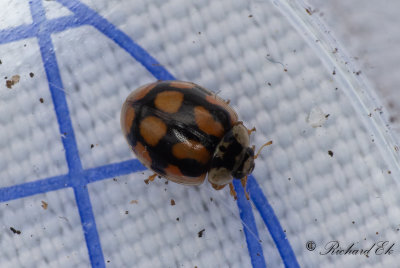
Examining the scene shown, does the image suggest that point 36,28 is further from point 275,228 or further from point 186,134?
point 275,228

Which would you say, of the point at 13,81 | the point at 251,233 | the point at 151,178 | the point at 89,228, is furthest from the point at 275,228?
the point at 13,81

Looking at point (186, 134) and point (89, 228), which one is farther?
point (89, 228)

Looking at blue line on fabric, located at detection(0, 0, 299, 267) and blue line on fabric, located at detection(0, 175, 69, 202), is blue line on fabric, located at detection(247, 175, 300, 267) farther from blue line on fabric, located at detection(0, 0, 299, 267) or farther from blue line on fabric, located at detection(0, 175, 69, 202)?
blue line on fabric, located at detection(0, 175, 69, 202)

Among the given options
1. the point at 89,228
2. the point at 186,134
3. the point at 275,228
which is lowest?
the point at 89,228

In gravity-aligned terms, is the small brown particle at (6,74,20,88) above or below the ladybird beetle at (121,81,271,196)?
below

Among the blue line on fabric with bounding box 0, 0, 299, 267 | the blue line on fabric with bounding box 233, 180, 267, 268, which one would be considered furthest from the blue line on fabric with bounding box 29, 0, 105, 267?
the blue line on fabric with bounding box 233, 180, 267, 268

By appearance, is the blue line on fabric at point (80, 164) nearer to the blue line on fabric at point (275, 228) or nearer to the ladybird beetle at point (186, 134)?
the blue line on fabric at point (275, 228)

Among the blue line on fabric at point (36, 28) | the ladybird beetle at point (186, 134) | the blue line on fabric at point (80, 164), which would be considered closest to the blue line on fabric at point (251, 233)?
the blue line on fabric at point (80, 164)

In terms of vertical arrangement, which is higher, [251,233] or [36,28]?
[36,28]
